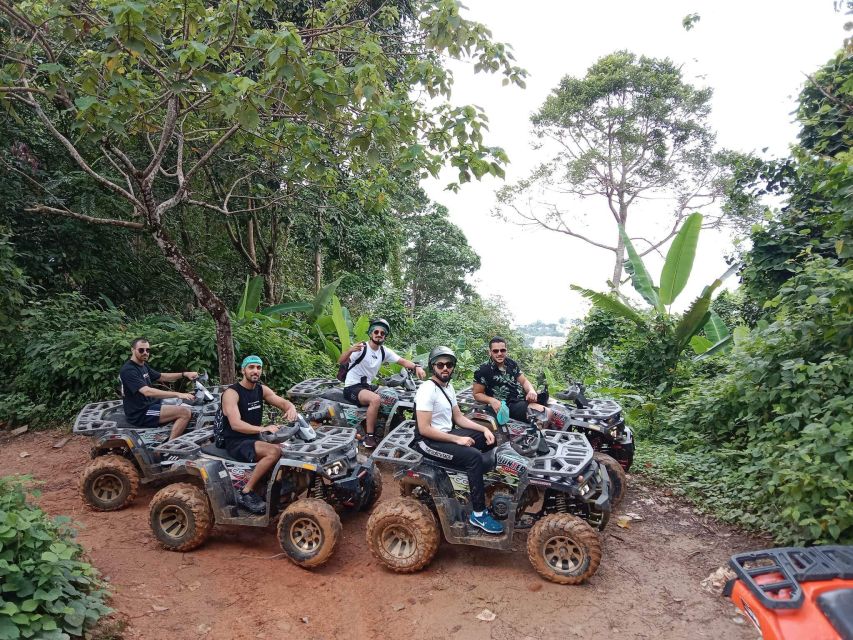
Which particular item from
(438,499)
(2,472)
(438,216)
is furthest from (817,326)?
(438,216)

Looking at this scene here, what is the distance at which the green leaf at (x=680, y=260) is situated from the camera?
8969mm

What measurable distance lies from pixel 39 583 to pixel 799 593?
3.89 m

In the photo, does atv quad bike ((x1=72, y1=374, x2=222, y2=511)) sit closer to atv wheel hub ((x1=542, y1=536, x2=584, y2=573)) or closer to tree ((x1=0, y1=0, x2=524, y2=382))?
tree ((x1=0, y1=0, x2=524, y2=382))

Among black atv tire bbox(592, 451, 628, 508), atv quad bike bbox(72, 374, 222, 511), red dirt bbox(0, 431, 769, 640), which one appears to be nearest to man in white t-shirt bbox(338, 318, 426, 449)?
red dirt bbox(0, 431, 769, 640)

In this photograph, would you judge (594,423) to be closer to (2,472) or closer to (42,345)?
(2,472)

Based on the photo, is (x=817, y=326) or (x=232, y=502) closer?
(x=232, y=502)

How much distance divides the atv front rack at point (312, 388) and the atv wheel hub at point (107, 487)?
2.39 m

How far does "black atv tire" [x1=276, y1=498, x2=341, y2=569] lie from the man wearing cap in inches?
15.2

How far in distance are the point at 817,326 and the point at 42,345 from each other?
10.6 m

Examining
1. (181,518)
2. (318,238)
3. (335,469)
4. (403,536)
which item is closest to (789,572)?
(403,536)

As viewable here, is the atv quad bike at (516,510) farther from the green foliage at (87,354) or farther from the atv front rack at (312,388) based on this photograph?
the green foliage at (87,354)

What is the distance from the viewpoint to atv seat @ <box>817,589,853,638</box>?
2051mm

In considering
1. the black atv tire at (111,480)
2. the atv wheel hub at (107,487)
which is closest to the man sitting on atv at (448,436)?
the black atv tire at (111,480)

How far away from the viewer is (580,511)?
4.48m
